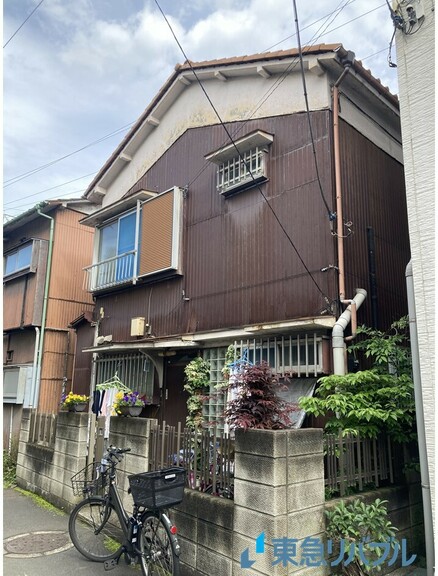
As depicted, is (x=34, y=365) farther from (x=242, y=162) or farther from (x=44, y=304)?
(x=242, y=162)

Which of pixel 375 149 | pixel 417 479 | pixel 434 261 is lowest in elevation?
pixel 417 479

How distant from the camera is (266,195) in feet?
28.4

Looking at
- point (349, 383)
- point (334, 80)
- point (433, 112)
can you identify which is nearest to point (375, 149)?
point (334, 80)

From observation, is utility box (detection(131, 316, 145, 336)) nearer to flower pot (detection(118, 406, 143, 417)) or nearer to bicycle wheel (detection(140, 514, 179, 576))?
flower pot (detection(118, 406, 143, 417))

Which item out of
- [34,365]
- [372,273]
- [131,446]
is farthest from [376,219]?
[34,365]

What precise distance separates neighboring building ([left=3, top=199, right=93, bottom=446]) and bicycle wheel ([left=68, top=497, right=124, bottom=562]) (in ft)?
28.4

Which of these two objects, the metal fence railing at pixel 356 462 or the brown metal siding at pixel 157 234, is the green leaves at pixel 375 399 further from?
the brown metal siding at pixel 157 234

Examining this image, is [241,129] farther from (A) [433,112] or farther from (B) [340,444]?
(B) [340,444]

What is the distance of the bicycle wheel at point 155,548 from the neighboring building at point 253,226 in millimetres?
3572

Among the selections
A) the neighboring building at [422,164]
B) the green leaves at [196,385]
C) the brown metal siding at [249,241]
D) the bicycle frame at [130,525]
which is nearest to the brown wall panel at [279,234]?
the brown metal siding at [249,241]

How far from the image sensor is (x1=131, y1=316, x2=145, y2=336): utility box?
Result: 10641 mm

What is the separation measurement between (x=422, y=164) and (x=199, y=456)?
13.9 feet

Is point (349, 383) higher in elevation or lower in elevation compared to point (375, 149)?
lower

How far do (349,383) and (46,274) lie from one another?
10.9 m
